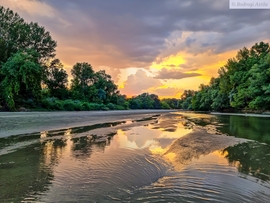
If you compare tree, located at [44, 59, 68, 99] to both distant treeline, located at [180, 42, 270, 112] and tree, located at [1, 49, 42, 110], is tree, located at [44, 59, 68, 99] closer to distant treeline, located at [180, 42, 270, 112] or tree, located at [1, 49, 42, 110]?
tree, located at [1, 49, 42, 110]

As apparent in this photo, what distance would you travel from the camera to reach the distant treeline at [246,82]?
42125 millimetres

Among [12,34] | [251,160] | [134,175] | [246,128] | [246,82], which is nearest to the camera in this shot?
[134,175]

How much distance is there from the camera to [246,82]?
168 ft

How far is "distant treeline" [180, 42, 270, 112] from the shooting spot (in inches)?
1658

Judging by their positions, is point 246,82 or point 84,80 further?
point 84,80

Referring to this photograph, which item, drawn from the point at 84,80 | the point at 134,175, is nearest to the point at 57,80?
the point at 84,80

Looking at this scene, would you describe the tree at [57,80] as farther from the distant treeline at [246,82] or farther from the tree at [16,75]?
the distant treeline at [246,82]

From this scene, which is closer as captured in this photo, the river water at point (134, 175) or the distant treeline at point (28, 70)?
the river water at point (134, 175)

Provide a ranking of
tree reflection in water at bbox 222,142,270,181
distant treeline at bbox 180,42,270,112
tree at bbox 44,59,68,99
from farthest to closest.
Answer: tree at bbox 44,59,68,99
distant treeline at bbox 180,42,270,112
tree reflection in water at bbox 222,142,270,181

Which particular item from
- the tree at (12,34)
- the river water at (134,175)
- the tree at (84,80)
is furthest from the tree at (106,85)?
the river water at (134,175)

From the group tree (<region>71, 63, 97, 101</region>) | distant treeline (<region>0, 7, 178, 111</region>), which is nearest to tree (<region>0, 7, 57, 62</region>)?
distant treeline (<region>0, 7, 178, 111</region>)

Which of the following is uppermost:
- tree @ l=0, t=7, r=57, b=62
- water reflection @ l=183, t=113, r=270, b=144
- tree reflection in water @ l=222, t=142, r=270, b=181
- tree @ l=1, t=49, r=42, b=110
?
tree @ l=0, t=7, r=57, b=62

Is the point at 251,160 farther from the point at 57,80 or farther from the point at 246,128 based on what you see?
the point at 57,80

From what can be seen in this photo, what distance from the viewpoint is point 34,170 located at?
5.41 metres
